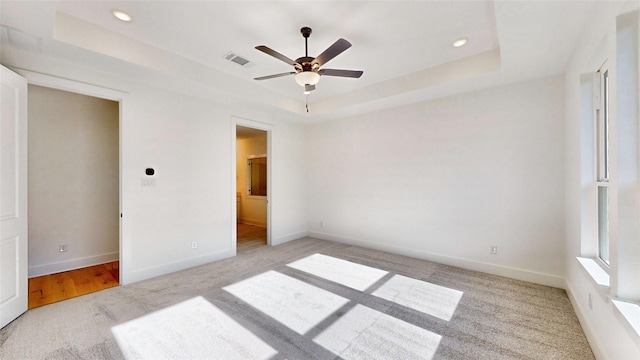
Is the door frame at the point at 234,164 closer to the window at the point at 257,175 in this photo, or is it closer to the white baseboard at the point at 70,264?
the white baseboard at the point at 70,264

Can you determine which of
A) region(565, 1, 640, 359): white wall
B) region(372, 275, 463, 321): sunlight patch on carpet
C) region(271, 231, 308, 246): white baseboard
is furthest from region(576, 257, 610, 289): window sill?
region(271, 231, 308, 246): white baseboard

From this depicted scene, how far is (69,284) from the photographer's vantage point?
3232 mm

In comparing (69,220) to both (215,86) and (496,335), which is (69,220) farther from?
(496,335)

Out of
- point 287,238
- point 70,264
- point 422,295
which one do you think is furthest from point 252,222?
point 422,295

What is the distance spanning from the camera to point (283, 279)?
3.36 meters

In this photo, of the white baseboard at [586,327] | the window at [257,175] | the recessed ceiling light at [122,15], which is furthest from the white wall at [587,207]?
the window at [257,175]

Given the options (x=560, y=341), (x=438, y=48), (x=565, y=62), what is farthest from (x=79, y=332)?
(x=565, y=62)

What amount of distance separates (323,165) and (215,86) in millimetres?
2764

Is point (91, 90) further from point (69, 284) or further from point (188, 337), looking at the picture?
point (188, 337)

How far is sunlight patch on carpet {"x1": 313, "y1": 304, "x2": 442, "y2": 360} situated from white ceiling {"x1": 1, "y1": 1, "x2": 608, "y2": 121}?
2.75 meters

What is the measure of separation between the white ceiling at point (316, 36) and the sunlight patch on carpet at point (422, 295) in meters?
2.69

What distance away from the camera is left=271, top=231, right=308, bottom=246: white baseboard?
513 cm

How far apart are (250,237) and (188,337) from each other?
3.71m

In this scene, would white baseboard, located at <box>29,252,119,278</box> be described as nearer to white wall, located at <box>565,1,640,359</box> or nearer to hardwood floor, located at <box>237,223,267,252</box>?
Answer: hardwood floor, located at <box>237,223,267,252</box>
